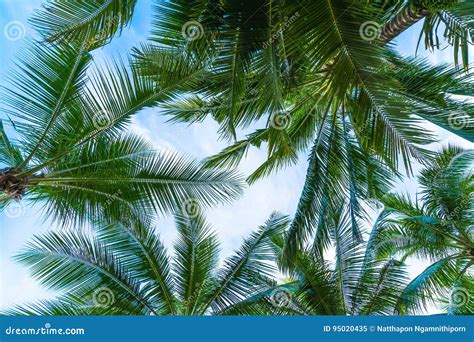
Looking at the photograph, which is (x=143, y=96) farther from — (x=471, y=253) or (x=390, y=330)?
(x=471, y=253)

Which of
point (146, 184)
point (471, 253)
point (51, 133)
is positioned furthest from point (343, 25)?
point (471, 253)

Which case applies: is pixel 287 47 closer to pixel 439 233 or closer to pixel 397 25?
pixel 397 25

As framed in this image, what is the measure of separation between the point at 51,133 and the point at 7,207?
1185 millimetres

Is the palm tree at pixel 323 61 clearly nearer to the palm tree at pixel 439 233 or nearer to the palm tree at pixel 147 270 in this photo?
the palm tree at pixel 439 233

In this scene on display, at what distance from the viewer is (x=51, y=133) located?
6320 millimetres

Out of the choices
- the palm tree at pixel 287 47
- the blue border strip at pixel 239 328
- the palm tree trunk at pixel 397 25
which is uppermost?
the palm tree trunk at pixel 397 25

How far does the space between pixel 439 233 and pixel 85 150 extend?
6.63 m

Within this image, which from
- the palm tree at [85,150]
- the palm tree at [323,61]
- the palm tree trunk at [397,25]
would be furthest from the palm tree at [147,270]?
the palm tree trunk at [397,25]

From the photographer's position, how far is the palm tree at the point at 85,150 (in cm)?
609

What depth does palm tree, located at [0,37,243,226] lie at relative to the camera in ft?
20.0

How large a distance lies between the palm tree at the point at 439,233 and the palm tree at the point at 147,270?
2.23 m

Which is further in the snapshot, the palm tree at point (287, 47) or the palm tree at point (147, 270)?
the palm tree at point (147, 270)

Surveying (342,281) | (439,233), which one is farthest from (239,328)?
(439,233)

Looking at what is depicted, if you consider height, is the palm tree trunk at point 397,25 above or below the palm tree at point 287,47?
above
